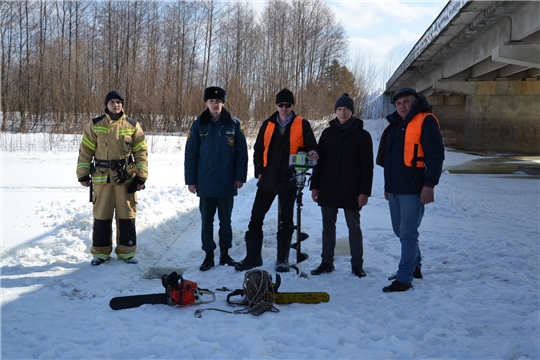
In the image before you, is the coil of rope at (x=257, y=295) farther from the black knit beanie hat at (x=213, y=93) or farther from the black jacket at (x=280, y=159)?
the black knit beanie hat at (x=213, y=93)

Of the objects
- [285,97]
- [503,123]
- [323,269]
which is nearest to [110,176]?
[285,97]

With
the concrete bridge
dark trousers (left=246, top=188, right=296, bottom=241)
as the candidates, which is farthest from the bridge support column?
dark trousers (left=246, top=188, right=296, bottom=241)

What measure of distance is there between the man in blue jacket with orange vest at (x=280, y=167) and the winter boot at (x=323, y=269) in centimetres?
33

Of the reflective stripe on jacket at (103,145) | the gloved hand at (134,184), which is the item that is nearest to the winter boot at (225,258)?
the gloved hand at (134,184)

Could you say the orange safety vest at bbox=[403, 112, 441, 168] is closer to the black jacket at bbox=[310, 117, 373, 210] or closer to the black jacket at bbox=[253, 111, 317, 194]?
the black jacket at bbox=[310, 117, 373, 210]

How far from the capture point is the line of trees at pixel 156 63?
82.3ft

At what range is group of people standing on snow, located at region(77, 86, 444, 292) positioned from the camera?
4.85 meters

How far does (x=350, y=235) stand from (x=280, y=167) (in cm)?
108

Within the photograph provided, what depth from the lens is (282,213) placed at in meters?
5.56

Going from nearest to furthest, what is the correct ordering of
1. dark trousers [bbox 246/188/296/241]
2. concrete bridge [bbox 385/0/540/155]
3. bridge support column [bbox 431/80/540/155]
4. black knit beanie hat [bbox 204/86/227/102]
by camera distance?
dark trousers [bbox 246/188/296/241] → black knit beanie hat [bbox 204/86/227/102] → concrete bridge [bbox 385/0/540/155] → bridge support column [bbox 431/80/540/155]

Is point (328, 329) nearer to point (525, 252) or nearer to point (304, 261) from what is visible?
point (304, 261)

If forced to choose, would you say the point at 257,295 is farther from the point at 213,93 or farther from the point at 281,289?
the point at 213,93

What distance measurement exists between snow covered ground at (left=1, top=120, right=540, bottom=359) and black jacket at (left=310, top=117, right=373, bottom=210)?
2.94 feet

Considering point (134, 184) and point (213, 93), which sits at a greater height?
point (213, 93)
